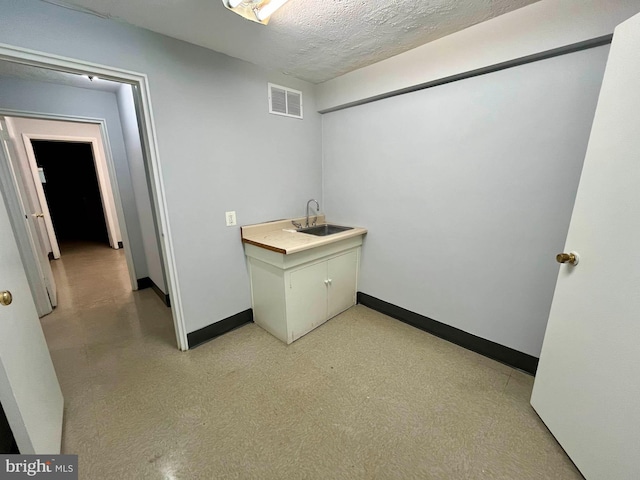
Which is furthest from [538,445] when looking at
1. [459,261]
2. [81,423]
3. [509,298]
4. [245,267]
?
[81,423]

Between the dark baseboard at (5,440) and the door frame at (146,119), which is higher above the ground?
the door frame at (146,119)

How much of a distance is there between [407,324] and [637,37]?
2.21m

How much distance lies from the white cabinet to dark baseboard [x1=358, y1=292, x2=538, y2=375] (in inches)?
17.1

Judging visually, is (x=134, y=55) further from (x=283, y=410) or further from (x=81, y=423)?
(x=283, y=410)

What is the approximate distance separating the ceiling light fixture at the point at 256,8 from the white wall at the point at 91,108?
2.37m

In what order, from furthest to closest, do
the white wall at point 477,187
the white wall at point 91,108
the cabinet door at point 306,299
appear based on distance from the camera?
the white wall at point 91,108, the cabinet door at point 306,299, the white wall at point 477,187

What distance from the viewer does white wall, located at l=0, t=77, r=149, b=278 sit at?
2.23m

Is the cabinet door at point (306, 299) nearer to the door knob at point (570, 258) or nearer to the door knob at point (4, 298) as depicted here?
the door knob at point (4, 298)

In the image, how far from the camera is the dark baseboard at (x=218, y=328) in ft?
6.83

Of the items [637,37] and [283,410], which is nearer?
[637,37]

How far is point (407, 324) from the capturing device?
239 cm

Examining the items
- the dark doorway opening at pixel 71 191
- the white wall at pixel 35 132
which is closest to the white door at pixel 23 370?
the white wall at pixel 35 132

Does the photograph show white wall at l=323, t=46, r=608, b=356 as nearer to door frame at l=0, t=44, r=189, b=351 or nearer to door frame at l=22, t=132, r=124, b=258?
door frame at l=0, t=44, r=189, b=351

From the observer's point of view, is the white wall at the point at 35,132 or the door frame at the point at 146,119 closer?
the door frame at the point at 146,119
